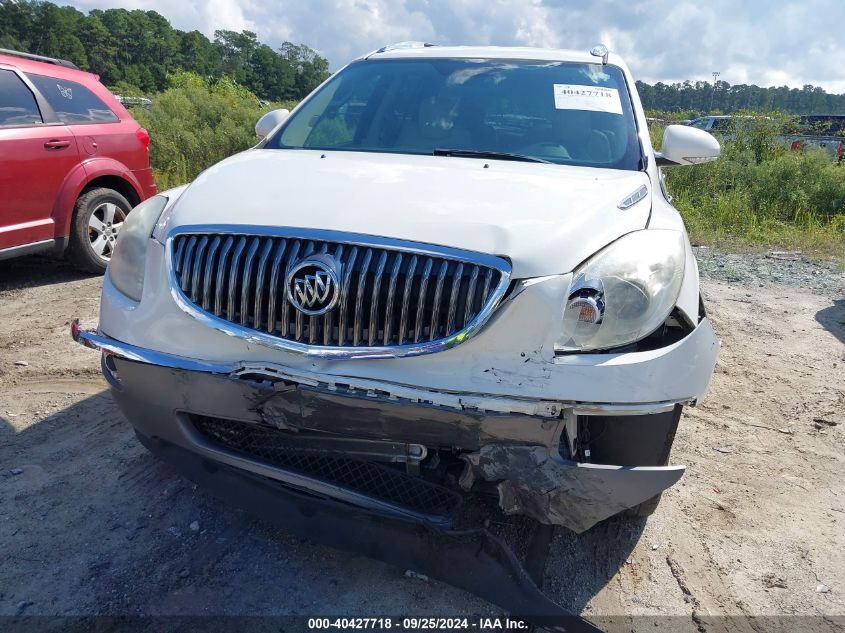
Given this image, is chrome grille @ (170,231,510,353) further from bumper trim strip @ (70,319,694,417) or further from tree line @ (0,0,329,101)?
tree line @ (0,0,329,101)

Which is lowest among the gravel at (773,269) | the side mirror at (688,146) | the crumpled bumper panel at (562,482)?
the gravel at (773,269)

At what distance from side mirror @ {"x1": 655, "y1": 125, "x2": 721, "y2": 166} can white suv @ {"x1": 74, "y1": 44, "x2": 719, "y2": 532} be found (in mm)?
960

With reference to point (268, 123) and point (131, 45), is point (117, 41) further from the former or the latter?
point (268, 123)

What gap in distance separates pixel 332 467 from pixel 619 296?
1.11 m

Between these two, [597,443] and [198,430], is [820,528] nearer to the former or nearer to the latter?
[597,443]

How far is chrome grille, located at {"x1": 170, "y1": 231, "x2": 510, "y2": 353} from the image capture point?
1.96 m

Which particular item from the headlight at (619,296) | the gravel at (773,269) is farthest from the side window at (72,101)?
the gravel at (773,269)

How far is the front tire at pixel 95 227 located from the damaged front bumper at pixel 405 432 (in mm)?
3892

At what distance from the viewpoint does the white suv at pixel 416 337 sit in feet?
6.37

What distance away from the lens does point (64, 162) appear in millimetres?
5551

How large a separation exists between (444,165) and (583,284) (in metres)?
1.03

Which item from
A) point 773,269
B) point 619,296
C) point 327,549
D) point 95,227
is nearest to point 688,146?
point 619,296

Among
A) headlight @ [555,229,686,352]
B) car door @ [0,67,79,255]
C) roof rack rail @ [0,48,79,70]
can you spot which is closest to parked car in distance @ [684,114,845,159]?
roof rack rail @ [0,48,79,70]

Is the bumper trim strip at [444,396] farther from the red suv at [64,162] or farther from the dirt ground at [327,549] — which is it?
the red suv at [64,162]
